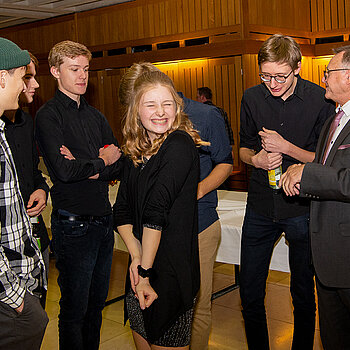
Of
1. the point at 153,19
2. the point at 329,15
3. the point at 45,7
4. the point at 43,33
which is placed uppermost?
the point at 45,7

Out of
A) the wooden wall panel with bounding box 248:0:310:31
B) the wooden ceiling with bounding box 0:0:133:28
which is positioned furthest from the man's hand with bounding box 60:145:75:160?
the wooden ceiling with bounding box 0:0:133:28

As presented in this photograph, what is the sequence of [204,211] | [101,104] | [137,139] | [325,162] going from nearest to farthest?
[137,139] → [325,162] → [204,211] → [101,104]

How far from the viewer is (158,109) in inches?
78.3

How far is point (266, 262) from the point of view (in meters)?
2.79

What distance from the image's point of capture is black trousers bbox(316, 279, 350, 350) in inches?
93.1

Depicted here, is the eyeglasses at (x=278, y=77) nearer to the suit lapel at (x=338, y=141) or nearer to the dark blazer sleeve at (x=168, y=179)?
the suit lapel at (x=338, y=141)

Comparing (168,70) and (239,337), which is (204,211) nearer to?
(239,337)

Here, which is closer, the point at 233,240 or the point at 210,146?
the point at 210,146

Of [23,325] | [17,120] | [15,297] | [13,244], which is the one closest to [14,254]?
[13,244]

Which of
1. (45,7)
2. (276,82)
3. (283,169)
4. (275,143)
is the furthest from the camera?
(45,7)

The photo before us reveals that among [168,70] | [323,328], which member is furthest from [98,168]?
[168,70]

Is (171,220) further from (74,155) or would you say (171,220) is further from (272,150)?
(74,155)

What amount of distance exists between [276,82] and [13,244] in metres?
1.59

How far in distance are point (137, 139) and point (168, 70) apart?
21.8 ft
